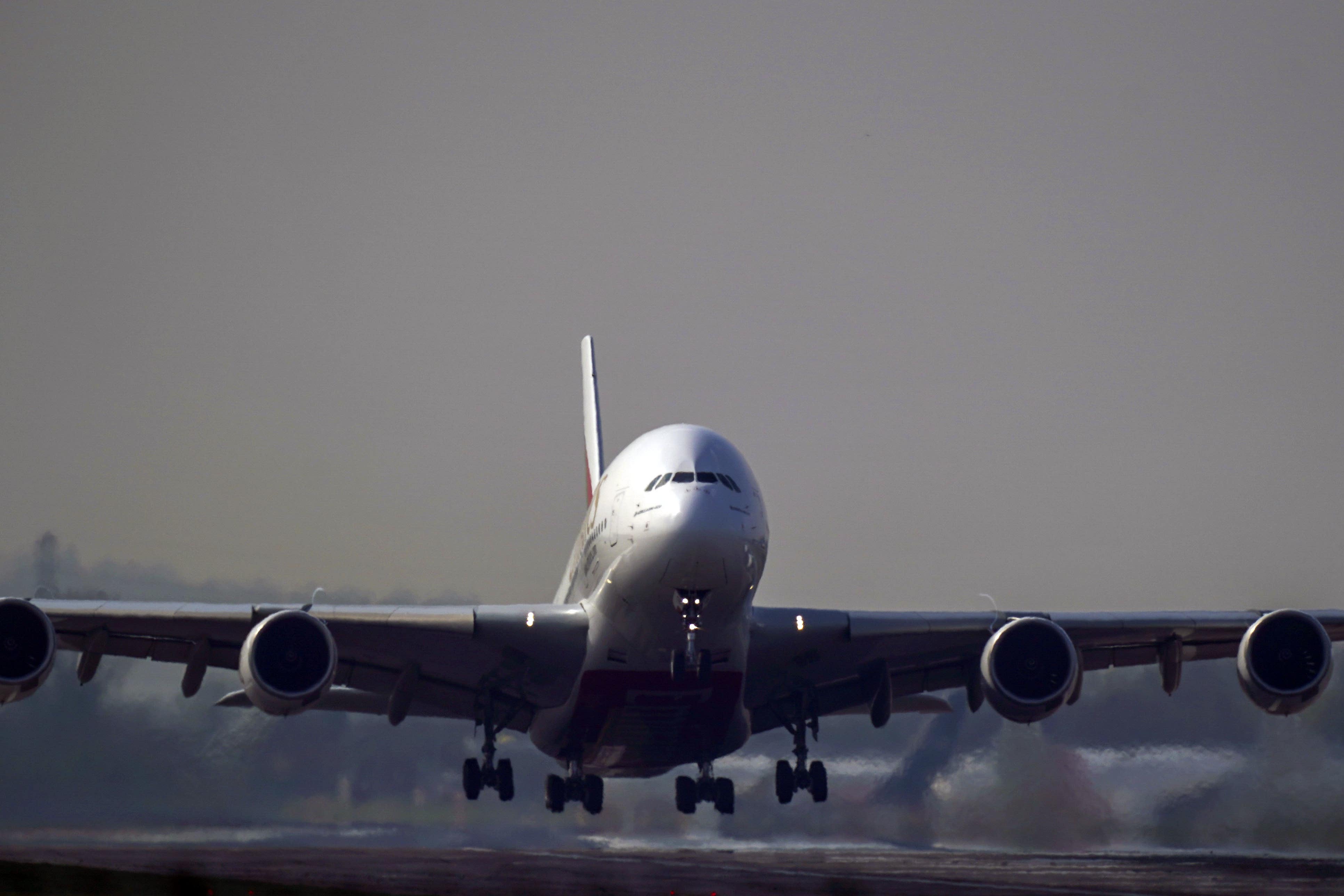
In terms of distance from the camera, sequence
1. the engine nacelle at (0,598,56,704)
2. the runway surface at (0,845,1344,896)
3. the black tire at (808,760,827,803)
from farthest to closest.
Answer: the black tire at (808,760,827,803) < the runway surface at (0,845,1344,896) < the engine nacelle at (0,598,56,704)

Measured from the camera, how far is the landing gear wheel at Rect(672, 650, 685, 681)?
81.8 feet

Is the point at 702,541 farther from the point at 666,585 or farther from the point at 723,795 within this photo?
the point at 723,795

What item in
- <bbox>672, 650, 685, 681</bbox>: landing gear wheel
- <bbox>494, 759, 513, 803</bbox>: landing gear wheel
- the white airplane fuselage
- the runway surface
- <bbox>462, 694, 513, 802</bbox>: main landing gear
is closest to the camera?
the white airplane fuselage

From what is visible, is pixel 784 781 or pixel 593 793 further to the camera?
pixel 593 793

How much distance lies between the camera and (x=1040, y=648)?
91.1ft

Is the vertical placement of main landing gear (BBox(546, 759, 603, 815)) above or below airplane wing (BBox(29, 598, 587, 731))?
below

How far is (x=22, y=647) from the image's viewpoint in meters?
26.6

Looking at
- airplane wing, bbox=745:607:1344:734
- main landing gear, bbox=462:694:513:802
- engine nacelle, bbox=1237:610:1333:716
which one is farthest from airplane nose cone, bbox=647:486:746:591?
engine nacelle, bbox=1237:610:1333:716

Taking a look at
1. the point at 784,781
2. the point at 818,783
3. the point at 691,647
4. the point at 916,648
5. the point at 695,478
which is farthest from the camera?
the point at 784,781

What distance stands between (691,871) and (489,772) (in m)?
6.94

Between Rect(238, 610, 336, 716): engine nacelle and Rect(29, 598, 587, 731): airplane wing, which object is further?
Rect(29, 598, 587, 731): airplane wing

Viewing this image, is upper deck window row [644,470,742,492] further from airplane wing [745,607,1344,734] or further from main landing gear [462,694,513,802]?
main landing gear [462,694,513,802]

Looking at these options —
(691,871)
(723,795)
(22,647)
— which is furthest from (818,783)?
(22,647)

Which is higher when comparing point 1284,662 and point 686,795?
point 1284,662
